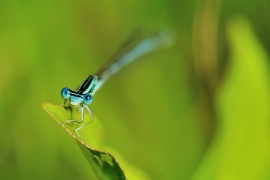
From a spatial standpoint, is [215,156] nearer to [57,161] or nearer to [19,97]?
[57,161]

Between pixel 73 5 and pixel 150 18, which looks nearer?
Result: pixel 73 5

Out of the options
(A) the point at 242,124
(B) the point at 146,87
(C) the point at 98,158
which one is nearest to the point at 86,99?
(C) the point at 98,158

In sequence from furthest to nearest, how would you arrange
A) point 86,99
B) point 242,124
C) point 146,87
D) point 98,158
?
point 146,87 → point 242,124 → point 86,99 → point 98,158

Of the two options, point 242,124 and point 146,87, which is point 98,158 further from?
point 146,87

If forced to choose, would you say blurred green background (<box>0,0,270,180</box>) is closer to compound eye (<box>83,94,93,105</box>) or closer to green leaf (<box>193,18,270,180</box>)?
green leaf (<box>193,18,270,180</box>)

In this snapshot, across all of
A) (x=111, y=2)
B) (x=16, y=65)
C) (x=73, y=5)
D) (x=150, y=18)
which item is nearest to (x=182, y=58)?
(x=150, y=18)

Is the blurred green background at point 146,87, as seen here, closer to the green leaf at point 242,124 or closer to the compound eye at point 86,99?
the green leaf at point 242,124
